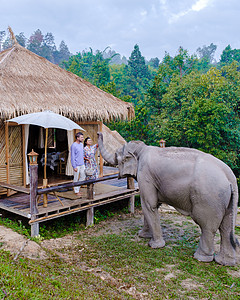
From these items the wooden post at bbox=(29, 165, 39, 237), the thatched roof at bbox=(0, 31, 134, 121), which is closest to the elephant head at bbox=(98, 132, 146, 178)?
the wooden post at bbox=(29, 165, 39, 237)

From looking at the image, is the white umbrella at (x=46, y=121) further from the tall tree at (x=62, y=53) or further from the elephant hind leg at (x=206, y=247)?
the tall tree at (x=62, y=53)

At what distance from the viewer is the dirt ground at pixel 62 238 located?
5.25m

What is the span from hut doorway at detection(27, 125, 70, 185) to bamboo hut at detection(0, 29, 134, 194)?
0.11 feet

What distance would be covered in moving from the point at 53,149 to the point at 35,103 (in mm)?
3461

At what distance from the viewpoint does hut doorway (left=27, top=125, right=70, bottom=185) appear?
9.55 m

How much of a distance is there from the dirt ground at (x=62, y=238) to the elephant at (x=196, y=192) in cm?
136

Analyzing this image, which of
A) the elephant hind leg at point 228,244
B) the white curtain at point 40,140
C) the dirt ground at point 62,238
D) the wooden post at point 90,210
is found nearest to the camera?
the elephant hind leg at point 228,244

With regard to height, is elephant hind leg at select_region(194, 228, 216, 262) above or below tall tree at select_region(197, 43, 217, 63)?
below

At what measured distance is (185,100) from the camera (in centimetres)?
1870

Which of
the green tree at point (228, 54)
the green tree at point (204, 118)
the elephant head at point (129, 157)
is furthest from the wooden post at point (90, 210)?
the green tree at point (228, 54)

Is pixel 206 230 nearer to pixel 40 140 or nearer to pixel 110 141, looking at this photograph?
pixel 40 140

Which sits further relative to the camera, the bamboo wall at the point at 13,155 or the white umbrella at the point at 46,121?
the bamboo wall at the point at 13,155

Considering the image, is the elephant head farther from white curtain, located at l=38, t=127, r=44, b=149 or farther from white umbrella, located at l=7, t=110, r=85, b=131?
white curtain, located at l=38, t=127, r=44, b=149

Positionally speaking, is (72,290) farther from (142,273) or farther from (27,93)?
(27,93)
